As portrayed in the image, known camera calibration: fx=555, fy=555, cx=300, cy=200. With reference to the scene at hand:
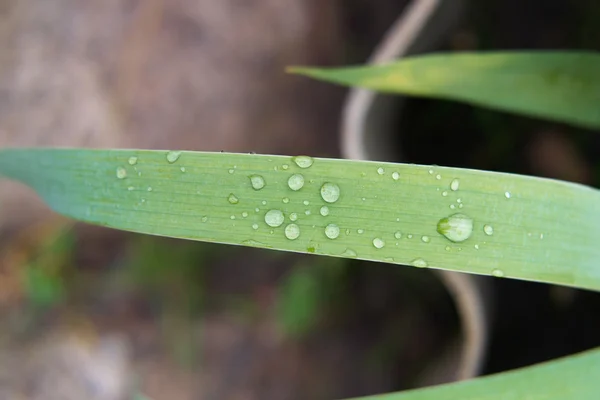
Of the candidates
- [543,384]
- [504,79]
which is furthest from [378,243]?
[504,79]

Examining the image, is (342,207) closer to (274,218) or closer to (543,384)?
(274,218)

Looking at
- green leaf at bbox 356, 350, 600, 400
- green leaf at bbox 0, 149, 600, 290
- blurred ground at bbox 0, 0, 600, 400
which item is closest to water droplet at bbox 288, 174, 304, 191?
green leaf at bbox 0, 149, 600, 290

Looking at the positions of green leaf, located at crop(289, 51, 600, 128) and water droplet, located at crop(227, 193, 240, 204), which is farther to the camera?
green leaf, located at crop(289, 51, 600, 128)

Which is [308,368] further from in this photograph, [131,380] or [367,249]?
[367,249]

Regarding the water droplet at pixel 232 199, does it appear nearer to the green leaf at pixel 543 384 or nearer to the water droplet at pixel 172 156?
the water droplet at pixel 172 156

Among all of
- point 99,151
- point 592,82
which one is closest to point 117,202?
point 99,151

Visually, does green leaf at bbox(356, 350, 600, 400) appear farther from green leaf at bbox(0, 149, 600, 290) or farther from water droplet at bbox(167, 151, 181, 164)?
water droplet at bbox(167, 151, 181, 164)
